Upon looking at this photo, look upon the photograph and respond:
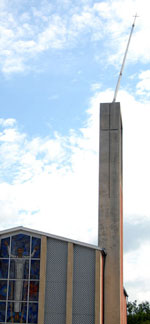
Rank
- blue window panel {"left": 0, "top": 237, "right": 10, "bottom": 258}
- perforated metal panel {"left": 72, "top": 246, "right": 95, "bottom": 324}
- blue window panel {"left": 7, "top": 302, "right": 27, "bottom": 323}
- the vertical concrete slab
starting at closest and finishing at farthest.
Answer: the vertical concrete slab, perforated metal panel {"left": 72, "top": 246, "right": 95, "bottom": 324}, blue window panel {"left": 7, "top": 302, "right": 27, "bottom": 323}, blue window panel {"left": 0, "top": 237, "right": 10, "bottom": 258}

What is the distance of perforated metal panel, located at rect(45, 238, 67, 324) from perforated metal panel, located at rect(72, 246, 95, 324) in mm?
618

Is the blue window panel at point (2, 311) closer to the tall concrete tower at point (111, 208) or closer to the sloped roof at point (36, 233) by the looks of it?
the sloped roof at point (36, 233)

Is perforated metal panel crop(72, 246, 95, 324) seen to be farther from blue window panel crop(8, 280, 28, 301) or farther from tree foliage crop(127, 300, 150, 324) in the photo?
tree foliage crop(127, 300, 150, 324)

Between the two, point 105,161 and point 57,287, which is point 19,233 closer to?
point 57,287

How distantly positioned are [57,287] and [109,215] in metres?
6.12

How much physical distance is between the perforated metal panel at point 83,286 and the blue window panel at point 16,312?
8.96 feet

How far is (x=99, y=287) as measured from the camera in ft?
79.3

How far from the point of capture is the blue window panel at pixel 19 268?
2481 centimetres

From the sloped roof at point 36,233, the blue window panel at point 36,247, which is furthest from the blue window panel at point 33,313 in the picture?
the sloped roof at point 36,233

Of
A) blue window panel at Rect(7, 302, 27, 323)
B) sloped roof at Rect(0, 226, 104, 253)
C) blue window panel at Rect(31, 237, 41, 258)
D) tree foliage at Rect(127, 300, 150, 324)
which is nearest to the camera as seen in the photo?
blue window panel at Rect(7, 302, 27, 323)

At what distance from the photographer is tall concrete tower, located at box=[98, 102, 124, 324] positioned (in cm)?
2651

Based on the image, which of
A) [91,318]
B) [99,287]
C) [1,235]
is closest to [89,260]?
[99,287]

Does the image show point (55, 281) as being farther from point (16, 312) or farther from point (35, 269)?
point (16, 312)

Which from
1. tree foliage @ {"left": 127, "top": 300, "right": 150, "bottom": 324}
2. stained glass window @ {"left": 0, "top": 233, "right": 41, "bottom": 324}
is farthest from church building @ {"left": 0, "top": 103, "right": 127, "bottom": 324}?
tree foliage @ {"left": 127, "top": 300, "right": 150, "bottom": 324}
